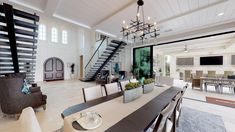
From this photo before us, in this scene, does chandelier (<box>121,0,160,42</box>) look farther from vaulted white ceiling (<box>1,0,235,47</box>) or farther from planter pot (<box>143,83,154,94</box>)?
planter pot (<box>143,83,154,94</box>)

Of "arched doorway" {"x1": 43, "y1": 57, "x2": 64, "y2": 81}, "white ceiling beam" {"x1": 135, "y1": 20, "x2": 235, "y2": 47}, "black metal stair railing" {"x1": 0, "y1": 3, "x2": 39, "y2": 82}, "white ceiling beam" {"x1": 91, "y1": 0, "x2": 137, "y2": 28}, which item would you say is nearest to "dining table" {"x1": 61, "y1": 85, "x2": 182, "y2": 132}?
"white ceiling beam" {"x1": 91, "y1": 0, "x2": 137, "y2": 28}

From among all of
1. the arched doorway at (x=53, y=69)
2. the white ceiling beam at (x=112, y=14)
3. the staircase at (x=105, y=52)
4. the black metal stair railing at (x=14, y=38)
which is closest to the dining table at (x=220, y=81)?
the staircase at (x=105, y=52)

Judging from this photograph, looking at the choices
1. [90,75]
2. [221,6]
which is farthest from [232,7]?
[90,75]

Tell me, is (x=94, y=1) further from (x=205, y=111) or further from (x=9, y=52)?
(x=205, y=111)

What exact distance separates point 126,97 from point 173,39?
19.0ft

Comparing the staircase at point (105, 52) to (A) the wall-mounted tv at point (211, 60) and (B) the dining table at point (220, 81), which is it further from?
(A) the wall-mounted tv at point (211, 60)

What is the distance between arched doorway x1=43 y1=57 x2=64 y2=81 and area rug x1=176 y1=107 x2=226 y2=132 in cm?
959

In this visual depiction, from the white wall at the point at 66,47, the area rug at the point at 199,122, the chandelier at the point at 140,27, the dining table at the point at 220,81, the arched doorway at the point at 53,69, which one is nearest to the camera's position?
the area rug at the point at 199,122

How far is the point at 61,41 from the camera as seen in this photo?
32.8ft

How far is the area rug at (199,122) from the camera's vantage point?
240cm

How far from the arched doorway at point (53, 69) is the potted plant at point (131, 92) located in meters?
9.23

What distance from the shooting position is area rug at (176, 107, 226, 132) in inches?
94.3

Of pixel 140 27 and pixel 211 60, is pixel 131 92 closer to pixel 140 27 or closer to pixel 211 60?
pixel 140 27

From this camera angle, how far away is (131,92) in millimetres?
1895
